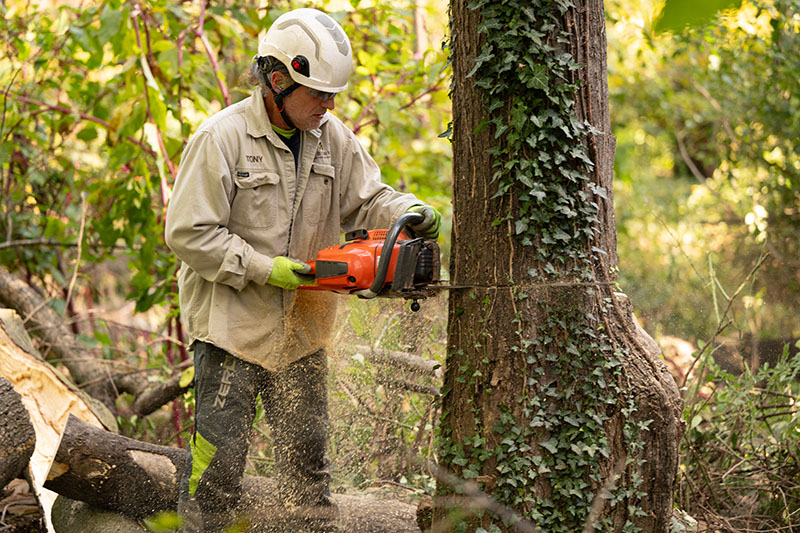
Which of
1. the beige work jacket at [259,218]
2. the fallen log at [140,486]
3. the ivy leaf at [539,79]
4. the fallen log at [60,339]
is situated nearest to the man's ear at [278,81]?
the beige work jacket at [259,218]

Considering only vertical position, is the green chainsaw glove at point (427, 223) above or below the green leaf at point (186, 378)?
above

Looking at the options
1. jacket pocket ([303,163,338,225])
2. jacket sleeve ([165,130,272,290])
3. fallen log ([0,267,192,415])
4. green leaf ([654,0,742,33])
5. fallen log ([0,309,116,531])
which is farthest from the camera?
fallen log ([0,267,192,415])

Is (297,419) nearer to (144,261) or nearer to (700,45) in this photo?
(144,261)

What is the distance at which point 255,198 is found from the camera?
2.84 m

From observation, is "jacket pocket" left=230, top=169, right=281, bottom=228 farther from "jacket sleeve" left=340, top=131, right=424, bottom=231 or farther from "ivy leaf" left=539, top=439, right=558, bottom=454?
"ivy leaf" left=539, top=439, right=558, bottom=454

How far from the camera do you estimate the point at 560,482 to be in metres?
2.35

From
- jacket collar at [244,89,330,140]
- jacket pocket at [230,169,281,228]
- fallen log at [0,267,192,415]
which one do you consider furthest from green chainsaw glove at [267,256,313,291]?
fallen log at [0,267,192,415]

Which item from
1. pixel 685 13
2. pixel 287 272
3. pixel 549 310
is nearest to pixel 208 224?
pixel 287 272

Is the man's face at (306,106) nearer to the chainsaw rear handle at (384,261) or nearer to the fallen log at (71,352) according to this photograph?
the chainsaw rear handle at (384,261)

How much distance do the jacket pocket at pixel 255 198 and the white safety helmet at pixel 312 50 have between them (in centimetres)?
40

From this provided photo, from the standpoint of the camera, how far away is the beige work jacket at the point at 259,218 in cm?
271

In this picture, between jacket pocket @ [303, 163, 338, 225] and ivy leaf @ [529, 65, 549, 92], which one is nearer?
ivy leaf @ [529, 65, 549, 92]

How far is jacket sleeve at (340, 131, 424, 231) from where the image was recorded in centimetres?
310

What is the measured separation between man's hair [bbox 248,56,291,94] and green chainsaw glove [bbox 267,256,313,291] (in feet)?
2.28
